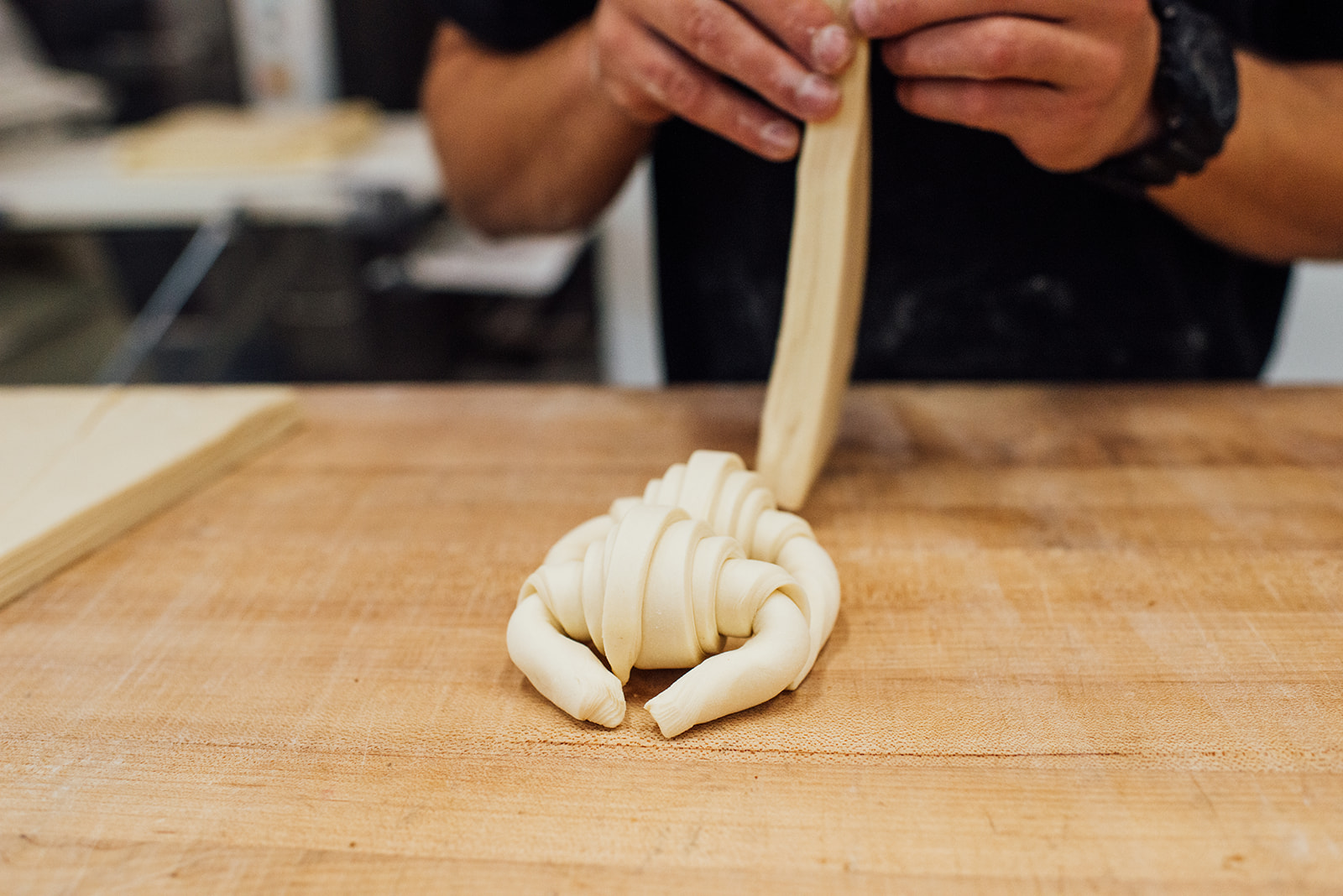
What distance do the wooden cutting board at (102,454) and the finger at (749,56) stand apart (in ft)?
2.07

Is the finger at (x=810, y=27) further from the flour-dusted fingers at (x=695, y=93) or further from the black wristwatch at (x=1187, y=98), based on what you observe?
the black wristwatch at (x=1187, y=98)

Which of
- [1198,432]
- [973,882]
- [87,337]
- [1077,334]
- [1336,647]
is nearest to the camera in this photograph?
[973,882]

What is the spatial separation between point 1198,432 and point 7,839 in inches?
43.2

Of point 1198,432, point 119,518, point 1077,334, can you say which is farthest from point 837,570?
point 119,518

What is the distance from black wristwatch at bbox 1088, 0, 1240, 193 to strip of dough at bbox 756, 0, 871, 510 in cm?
26

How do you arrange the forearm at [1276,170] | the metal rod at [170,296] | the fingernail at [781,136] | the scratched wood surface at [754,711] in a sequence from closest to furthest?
A: the scratched wood surface at [754,711], the fingernail at [781,136], the forearm at [1276,170], the metal rod at [170,296]

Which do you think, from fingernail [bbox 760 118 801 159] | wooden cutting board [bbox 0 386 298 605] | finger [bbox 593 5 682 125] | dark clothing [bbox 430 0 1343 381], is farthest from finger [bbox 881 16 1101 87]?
wooden cutting board [bbox 0 386 298 605]

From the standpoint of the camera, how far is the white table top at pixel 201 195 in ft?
6.37

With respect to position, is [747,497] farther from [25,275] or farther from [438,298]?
[25,275]

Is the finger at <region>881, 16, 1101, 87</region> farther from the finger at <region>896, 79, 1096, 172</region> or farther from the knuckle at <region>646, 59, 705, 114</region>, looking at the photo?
the knuckle at <region>646, 59, 705, 114</region>

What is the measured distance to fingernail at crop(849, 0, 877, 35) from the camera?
0.72 meters

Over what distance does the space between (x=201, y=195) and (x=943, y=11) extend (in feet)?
5.81

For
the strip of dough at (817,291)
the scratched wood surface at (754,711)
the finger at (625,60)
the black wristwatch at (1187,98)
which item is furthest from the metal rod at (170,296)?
the black wristwatch at (1187,98)

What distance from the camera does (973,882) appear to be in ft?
1.68
